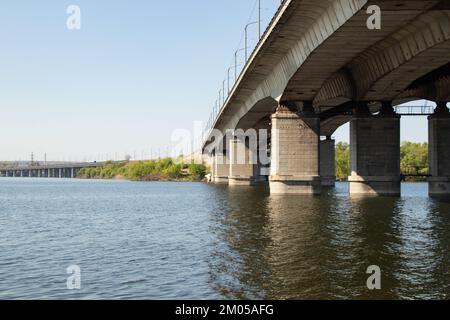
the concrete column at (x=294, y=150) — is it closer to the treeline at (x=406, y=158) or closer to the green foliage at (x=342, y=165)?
the treeline at (x=406, y=158)

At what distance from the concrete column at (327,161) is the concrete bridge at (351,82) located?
17.0 m

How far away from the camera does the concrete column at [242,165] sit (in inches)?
4217

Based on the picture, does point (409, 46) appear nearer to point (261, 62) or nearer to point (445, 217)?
point (445, 217)

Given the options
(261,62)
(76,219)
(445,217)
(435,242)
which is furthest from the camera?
(261,62)

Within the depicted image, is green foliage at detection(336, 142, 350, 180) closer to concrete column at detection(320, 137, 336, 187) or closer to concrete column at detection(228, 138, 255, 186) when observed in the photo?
concrete column at detection(228, 138, 255, 186)

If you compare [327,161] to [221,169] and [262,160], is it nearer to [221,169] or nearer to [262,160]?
[262,160]

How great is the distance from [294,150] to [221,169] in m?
80.1

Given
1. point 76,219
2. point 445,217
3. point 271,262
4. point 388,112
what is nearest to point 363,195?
point 388,112

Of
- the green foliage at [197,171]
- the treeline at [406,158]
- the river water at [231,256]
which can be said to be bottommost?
the river water at [231,256]

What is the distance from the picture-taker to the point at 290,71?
45594mm

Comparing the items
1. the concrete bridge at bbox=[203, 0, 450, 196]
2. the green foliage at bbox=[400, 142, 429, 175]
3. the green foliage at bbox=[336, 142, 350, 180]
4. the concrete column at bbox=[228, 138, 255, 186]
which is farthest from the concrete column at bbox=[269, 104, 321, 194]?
the green foliage at bbox=[336, 142, 350, 180]

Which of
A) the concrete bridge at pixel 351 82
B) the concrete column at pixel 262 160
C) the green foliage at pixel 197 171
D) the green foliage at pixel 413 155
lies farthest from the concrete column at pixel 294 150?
the green foliage at pixel 197 171
